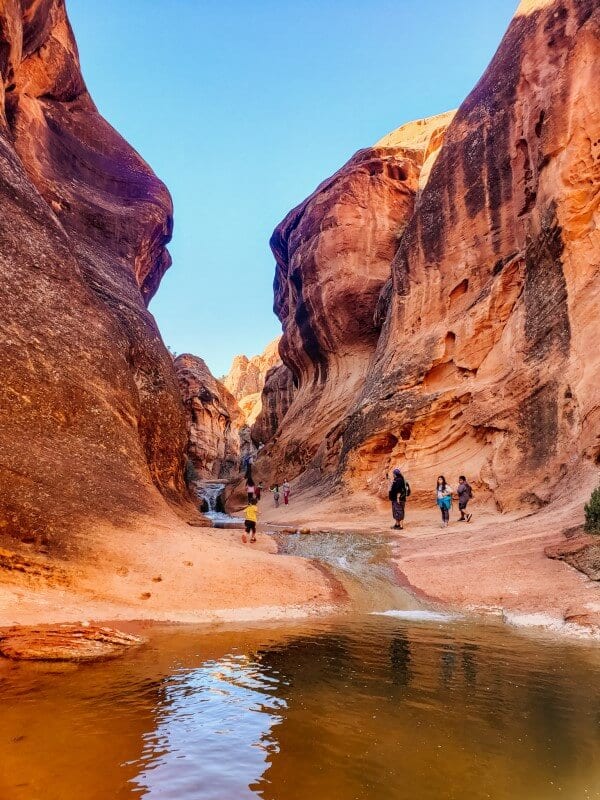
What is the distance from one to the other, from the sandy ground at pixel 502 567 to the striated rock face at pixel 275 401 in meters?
33.4

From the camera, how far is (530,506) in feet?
50.5

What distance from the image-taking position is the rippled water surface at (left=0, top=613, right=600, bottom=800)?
10.2 ft

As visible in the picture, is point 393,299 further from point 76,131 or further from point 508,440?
point 76,131

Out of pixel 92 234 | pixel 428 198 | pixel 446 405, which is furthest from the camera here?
pixel 428 198

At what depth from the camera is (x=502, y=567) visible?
35.0 ft

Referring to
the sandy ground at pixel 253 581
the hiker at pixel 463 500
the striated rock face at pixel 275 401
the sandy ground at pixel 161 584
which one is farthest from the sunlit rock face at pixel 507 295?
the striated rock face at pixel 275 401

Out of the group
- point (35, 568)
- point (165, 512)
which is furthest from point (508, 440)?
point (35, 568)

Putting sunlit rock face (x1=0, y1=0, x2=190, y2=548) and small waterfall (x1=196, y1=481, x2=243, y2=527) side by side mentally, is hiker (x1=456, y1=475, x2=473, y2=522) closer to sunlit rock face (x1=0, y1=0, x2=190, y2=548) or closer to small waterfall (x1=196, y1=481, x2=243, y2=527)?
sunlit rock face (x1=0, y1=0, x2=190, y2=548)

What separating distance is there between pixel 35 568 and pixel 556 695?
820 centimetres

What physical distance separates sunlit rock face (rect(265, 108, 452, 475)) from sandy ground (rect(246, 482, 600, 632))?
1823 cm

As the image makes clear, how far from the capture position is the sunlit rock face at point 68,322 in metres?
11.4

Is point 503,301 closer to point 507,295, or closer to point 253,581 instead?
point 507,295

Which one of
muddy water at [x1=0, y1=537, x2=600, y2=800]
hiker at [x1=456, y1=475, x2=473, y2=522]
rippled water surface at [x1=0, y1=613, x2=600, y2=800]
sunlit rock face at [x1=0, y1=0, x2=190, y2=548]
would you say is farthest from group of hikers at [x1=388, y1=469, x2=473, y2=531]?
rippled water surface at [x1=0, y1=613, x2=600, y2=800]

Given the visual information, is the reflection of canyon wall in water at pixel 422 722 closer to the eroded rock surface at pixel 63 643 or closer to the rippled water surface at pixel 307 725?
the rippled water surface at pixel 307 725
